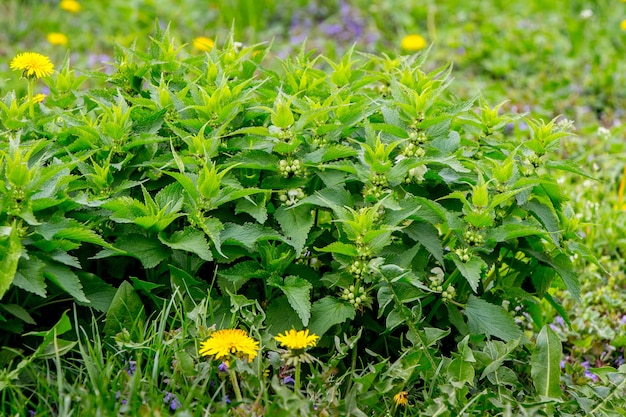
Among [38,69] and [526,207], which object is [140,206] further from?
[526,207]

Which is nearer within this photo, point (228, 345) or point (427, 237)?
point (228, 345)

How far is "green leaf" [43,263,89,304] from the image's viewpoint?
226cm

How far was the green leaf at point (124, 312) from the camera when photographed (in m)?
2.47

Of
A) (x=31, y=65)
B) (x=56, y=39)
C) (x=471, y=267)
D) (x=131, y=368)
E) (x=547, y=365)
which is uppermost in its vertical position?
(x=31, y=65)

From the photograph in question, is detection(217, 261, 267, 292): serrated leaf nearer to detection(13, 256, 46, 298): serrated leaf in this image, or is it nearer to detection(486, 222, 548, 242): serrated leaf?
detection(13, 256, 46, 298): serrated leaf

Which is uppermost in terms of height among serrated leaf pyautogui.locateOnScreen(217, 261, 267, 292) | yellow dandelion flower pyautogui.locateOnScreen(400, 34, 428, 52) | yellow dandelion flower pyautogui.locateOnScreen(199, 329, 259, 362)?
yellow dandelion flower pyautogui.locateOnScreen(400, 34, 428, 52)

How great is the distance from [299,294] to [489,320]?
0.64 m

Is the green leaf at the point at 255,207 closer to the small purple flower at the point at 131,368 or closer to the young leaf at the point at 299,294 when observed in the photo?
the young leaf at the point at 299,294

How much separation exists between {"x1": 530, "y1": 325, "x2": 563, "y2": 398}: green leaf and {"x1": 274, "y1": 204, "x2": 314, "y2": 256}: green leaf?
0.84m

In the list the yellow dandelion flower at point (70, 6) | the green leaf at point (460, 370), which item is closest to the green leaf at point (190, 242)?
the green leaf at point (460, 370)

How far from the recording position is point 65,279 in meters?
2.29

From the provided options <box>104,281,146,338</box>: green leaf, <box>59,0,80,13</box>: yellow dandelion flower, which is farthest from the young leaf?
<box>59,0,80,13</box>: yellow dandelion flower

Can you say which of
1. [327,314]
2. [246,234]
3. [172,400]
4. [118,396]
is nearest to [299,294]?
[327,314]

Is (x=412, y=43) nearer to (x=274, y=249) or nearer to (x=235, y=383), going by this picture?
(x=274, y=249)
